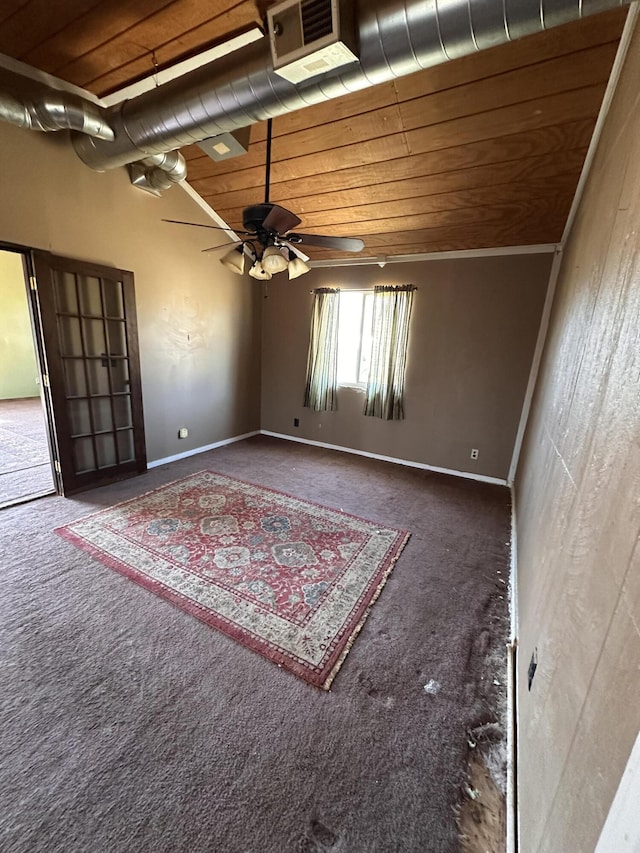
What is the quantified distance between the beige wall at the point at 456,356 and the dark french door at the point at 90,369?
2285 millimetres

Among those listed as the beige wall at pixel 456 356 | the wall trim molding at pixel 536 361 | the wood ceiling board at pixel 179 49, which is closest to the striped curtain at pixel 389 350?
the beige wall at pixel 456 356

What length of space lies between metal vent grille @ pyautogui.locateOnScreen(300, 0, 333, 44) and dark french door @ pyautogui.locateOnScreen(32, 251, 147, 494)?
8.21 feet

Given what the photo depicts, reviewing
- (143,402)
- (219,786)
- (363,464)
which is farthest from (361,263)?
(219,786)

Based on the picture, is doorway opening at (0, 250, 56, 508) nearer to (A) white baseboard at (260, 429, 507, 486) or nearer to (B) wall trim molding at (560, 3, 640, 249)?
(A) white baseboard at (260, 429, 507, 486)

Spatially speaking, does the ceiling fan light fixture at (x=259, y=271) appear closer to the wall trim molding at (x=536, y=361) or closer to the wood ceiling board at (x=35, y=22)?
the wood ceiling board at (x=35, y=22)

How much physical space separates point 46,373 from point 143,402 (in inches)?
37.0

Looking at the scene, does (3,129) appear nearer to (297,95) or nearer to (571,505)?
(297,95)

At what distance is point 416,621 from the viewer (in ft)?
6.33

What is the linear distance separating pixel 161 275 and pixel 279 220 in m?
2.17

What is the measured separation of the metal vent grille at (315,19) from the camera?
1.45 metres

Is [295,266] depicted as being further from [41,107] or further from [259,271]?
[41,107]

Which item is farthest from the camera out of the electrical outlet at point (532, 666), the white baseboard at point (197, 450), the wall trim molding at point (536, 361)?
the white baseboard at point (197, 450)

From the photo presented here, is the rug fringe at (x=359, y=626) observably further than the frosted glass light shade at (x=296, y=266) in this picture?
No

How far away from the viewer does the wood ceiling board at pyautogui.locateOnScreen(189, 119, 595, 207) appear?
220cm
